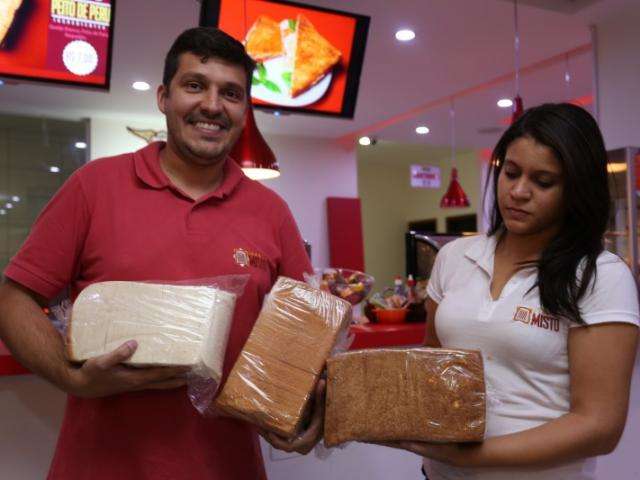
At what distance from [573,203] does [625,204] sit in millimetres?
2265

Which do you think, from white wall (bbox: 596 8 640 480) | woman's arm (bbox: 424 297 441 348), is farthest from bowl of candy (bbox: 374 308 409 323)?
white wall (bbox: 596 8 640 480)

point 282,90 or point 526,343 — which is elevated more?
point 282,90

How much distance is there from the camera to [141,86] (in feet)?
19.9

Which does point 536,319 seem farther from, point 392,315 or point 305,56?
point 305,56

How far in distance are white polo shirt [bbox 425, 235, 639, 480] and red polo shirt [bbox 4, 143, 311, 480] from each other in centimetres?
53

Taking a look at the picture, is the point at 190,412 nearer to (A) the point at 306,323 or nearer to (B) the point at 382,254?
(A) the point at 306,323

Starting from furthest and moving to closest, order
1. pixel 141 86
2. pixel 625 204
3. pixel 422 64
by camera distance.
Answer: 1. pixel 141 86
2. pixel 422 64
3. pixel 625 204

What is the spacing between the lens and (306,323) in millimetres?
1315

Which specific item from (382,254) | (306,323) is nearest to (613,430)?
(306,323)

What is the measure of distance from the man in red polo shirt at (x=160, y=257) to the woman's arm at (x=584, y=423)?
347 mm

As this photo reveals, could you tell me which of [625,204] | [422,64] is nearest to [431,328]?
[625,204]

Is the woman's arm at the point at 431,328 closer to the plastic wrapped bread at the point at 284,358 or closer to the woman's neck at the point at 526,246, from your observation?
the woman's neck at the point at 526,246

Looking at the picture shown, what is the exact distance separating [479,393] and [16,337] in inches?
40.1

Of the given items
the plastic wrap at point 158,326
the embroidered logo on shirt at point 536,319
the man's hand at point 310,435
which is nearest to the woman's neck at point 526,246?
the embroidered logo on shirt at point 536,319
